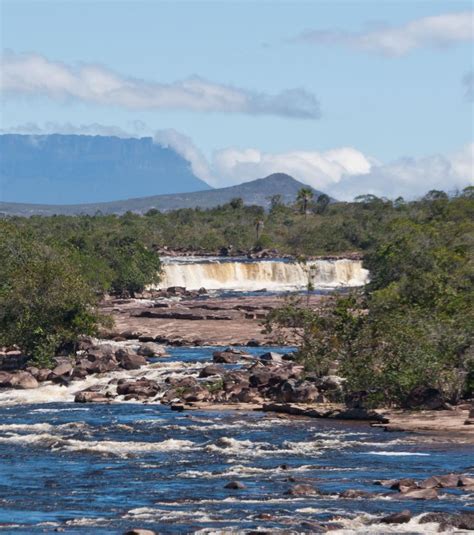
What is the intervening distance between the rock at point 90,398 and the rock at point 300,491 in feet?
68.0

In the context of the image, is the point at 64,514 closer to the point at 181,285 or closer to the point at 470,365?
the point at 470,365

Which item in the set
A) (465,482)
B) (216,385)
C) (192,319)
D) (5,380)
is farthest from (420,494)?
(192,319)

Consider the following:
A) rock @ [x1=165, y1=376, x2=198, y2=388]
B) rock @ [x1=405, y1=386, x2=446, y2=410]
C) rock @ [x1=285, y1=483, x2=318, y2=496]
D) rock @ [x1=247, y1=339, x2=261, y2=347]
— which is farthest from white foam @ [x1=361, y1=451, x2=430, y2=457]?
rock @ [x1=247, y1=339, x2=261, y2=347]

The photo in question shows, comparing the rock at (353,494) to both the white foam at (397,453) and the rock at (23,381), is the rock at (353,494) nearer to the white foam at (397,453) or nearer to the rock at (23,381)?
the white foam at (397,453)

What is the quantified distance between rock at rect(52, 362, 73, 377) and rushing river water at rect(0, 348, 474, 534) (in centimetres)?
685

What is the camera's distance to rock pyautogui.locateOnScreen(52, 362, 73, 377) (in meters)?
58.9

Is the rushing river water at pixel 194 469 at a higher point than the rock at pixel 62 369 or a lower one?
lower

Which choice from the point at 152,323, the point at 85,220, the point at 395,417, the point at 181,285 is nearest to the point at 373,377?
the point at 395,417

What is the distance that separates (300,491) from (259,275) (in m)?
95.9

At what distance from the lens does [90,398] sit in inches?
2130

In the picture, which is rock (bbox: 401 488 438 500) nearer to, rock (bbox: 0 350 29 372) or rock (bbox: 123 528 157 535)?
rock (bbox: 123 528 157 535)

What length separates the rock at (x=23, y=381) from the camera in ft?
188

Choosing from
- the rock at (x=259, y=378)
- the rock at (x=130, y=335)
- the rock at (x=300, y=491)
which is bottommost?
the rock at (x=300, y=491)

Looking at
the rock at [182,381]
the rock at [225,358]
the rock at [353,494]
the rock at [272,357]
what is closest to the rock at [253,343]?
the rock at [225,358]
